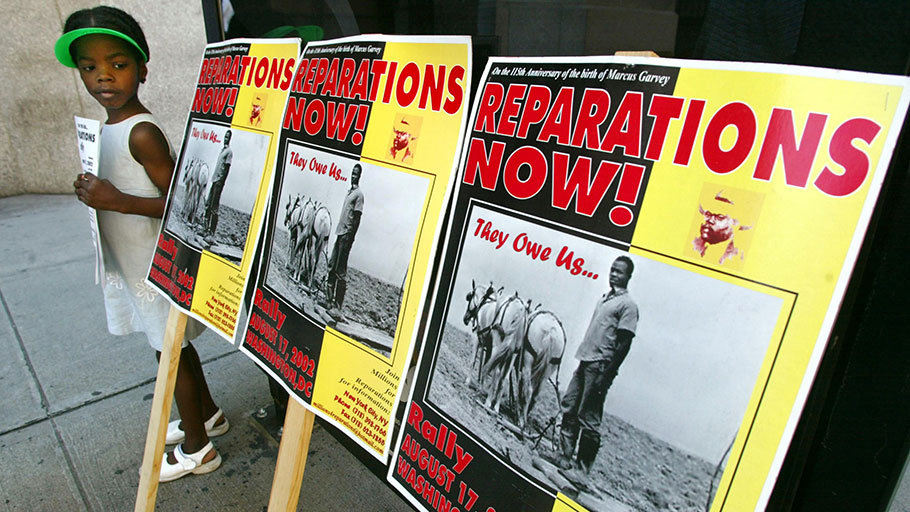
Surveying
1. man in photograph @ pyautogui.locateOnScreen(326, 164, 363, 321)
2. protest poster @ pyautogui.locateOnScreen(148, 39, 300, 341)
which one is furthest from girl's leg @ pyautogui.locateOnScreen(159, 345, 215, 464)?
man in photograph @ pyautogui.locateOnScreen(326, 164, 363, 321)

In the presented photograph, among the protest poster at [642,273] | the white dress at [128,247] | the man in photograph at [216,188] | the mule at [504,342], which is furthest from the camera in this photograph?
the white dress at [128,247]

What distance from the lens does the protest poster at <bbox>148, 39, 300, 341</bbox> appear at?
132cm

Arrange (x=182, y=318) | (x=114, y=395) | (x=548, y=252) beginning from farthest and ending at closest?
(x=114, y=395)
(x=182, y=318)
(x=548, y=252)

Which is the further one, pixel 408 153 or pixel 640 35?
pixel 640 35

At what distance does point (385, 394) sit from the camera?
991mm

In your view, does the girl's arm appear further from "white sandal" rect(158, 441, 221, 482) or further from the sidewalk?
the sidewalk

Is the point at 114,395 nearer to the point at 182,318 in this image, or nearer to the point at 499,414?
the point at 182,318

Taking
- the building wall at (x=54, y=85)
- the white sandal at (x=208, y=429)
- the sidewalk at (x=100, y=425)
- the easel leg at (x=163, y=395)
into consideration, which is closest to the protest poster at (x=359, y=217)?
the easel leg at (x=163, y=395)

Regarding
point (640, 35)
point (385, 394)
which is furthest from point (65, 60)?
point (640, 35)

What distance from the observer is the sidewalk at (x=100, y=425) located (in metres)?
2.06

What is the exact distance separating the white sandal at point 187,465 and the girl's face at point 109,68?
132 centimetres

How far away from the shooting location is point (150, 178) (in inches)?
71.3

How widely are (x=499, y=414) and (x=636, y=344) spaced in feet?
0.84

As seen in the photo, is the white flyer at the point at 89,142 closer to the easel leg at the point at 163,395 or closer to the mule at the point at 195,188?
the mule at the point at 195,188
